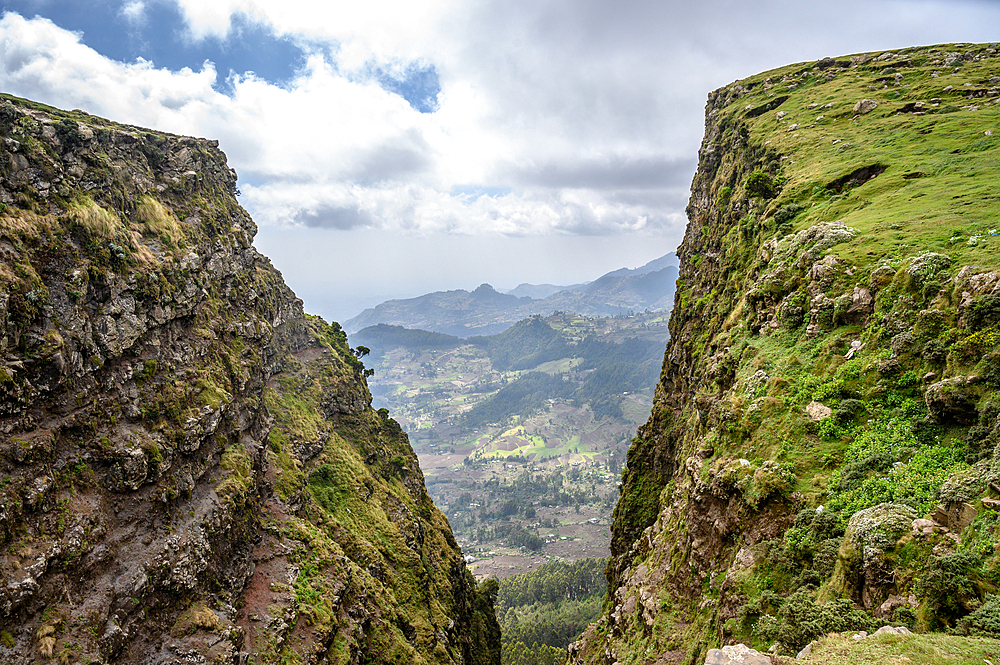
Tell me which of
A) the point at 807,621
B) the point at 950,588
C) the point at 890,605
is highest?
the point at 950,588

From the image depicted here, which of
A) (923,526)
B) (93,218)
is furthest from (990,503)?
(93,218)

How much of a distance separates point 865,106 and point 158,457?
8663cm

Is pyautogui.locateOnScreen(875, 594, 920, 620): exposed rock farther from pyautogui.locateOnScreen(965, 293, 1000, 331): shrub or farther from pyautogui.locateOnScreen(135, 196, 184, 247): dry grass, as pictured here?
pyautogui.locateOnScreen(135, 196, 184, 247): dry grass

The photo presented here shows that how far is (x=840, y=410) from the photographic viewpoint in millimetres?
22922

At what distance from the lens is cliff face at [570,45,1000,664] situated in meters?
16.4

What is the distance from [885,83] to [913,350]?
64.2 m

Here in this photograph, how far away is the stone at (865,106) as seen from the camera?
55.6 meters

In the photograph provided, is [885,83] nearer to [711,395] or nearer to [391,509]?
[711,395]

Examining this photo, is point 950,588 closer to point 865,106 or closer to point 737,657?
point 737,657

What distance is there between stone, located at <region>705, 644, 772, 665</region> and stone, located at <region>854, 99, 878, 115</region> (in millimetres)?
67352

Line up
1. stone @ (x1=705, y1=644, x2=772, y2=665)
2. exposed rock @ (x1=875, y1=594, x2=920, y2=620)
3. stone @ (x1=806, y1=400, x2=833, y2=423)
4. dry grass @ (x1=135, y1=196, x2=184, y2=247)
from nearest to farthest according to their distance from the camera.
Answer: exposed rock @ (x1=875, y1=594, x2=920, y2=620) → stone @ (x1=705, y1=644, x2=772, y2=665) → stone @ (x1=806, y1=400, x2=833, y2=423) → dry grass @ (x1=135, y1=196, x2=184, y2=247)

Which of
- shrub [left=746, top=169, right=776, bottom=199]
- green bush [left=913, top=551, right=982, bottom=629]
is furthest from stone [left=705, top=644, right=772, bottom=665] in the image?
shrub [left=746, top=169, right=776, bottom=199]

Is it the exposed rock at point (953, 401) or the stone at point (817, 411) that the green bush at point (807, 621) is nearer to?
the stone at point (817, 411)

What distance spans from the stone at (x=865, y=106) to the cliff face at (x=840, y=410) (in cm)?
163
